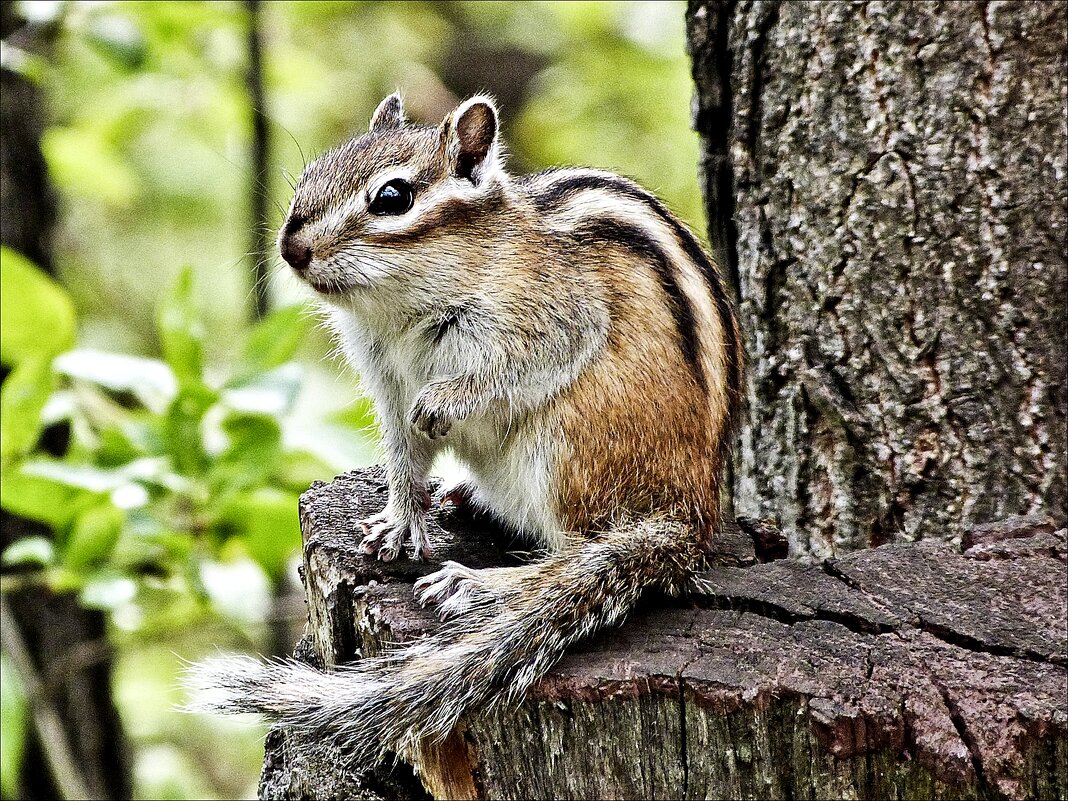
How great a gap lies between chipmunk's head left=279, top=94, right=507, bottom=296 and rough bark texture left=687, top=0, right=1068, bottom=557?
37.2 inches

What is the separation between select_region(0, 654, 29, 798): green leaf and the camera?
2893 millimetres

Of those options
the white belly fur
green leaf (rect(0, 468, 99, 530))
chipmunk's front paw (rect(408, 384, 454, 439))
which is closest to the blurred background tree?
green leaf (rect(0, 468, 99, 530))

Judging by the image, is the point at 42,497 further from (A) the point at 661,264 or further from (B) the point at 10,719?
(A) the point at 661,264

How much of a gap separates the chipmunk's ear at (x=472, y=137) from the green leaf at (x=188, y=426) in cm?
A: 87

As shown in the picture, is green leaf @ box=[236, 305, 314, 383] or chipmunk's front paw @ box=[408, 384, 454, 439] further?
green leaf @ box=[236, 305, 314, 383]

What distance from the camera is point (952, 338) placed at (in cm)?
304

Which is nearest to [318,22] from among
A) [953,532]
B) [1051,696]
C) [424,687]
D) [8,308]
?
[8,308]

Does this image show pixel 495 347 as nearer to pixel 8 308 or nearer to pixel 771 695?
pixel 771 695

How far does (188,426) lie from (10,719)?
34.5 inches

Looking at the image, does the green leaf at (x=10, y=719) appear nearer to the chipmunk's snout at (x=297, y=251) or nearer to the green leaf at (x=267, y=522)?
the green leaf at (x=267, y=522)

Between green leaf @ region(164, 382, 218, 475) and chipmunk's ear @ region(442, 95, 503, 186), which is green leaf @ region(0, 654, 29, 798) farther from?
chipmunk's ear @ region(442, 95, 503, 186)

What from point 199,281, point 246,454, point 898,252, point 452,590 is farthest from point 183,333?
point 199,281

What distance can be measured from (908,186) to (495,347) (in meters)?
1.23

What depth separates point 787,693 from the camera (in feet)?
6.21
